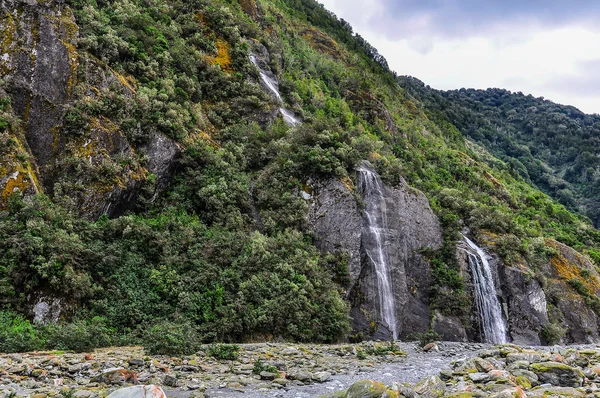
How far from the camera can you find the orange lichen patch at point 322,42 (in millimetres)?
64812

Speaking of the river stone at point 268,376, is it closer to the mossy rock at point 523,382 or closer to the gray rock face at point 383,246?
the mossy rock at point 523,382

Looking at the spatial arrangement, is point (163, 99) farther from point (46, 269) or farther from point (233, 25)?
point (233, 25)

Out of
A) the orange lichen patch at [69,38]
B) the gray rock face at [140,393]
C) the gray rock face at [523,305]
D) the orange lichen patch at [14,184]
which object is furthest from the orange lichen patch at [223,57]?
the gray rock face at [140,393]

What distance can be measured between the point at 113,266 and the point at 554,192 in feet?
309

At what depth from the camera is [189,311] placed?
57.8 feet

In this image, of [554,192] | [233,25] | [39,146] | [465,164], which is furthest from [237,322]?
[554,192]

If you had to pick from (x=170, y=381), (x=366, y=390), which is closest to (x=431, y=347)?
(x=366, y=390)

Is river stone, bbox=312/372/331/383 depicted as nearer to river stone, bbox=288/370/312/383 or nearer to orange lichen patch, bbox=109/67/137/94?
river stone, bbox=288/370/312/383

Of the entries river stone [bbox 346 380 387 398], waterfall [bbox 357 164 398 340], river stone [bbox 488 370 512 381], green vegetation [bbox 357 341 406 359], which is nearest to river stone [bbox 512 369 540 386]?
river stone [bbox 488 370 512 381]

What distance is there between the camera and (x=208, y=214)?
74.9ft

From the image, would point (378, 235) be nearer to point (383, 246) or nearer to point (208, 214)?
point (383, 246)

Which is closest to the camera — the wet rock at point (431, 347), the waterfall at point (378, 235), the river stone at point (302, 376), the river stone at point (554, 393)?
the river stone at point (554, 393)

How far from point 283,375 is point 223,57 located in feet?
94.1

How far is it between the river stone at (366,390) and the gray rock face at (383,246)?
14.6 metres
